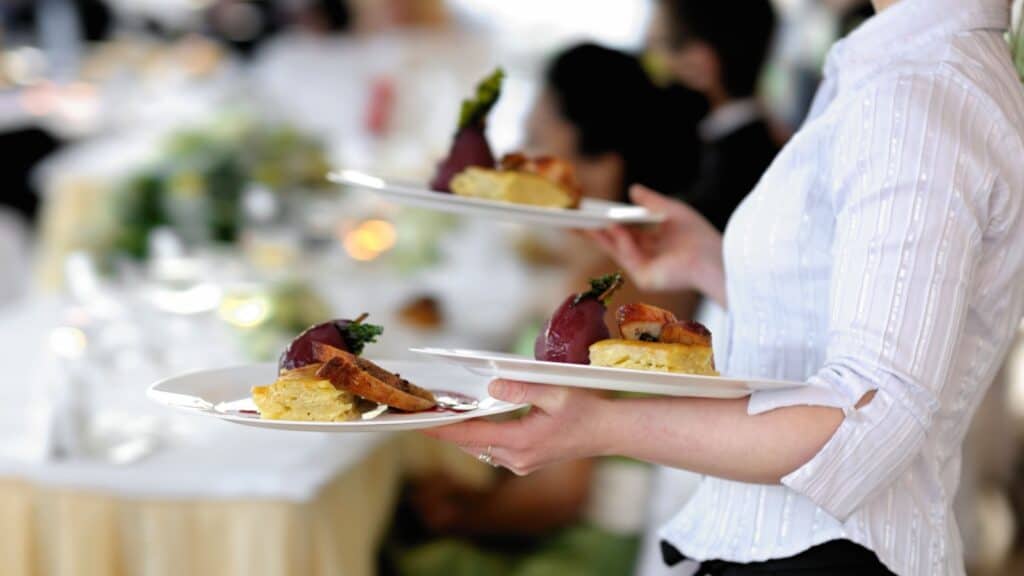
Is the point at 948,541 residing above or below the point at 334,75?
below

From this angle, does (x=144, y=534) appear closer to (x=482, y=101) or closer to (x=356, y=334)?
(x=482, y=101)

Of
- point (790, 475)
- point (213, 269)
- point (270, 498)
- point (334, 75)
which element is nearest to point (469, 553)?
point (270, 498)

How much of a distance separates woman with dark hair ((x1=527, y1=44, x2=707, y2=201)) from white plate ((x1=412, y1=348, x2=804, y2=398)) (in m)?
1.84

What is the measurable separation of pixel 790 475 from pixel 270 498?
1.05m

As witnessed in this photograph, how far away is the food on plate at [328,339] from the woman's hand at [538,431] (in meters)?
0.12

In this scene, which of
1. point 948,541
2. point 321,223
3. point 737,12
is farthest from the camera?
point 321,223

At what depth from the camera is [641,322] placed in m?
1.03

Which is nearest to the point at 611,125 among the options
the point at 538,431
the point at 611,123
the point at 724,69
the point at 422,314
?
the point at 611,123

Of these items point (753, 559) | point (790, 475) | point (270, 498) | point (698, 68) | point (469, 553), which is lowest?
point (469, 553)

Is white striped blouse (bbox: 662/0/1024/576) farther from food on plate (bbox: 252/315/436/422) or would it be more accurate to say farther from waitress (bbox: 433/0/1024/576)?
food on plate (bbox: 252/315/436/422)

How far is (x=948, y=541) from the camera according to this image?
3.84ft

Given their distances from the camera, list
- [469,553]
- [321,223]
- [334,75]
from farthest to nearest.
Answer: [334,75] → [321,223] → [469,553]

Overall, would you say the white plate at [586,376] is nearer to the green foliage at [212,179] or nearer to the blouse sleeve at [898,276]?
the blouse sleeve at [898,276]

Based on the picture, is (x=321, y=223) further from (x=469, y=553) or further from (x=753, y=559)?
(x=753, y=559)
